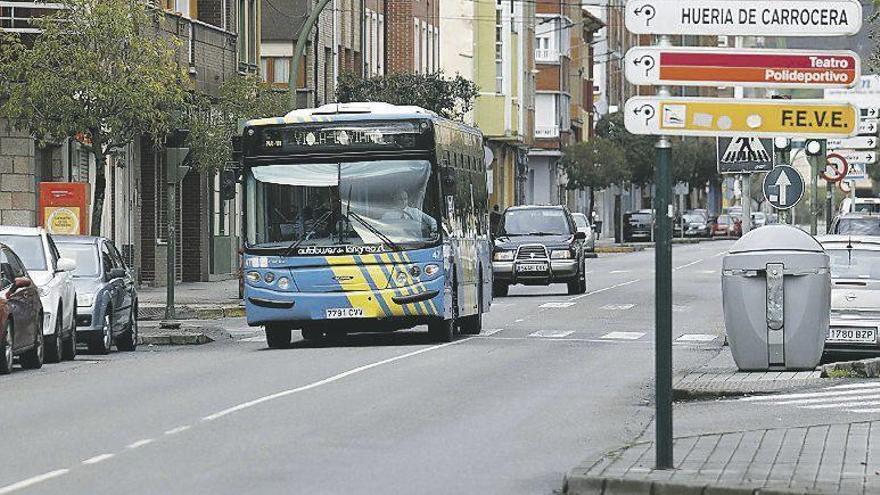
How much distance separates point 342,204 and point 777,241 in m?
6.53

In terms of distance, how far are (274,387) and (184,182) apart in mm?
32936

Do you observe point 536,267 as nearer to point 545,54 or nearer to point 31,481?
point 31,481

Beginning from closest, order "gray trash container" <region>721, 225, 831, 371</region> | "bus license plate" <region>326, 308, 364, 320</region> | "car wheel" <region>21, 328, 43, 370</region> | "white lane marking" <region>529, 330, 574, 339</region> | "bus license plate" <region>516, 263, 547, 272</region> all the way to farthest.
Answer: "gray trash container" <region>721, 225, 831, 371</region> < "car wheel" <region>21, 328, 43, 370</region> < "bus license plate" <region>326, 308, 364, 320</region> < "white lane marking" <region>529, 330, 574, 339</region> < "bus license plate" <region>516, 263, 547, 272</region>

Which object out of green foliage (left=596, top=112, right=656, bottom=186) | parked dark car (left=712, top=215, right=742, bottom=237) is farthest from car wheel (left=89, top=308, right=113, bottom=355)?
parked dark car (left=712, top=215, right=742, bottom=237)

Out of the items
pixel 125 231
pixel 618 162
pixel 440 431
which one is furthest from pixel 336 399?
pixel 618 162

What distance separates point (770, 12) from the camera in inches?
542

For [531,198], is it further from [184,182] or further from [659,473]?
[659,473]

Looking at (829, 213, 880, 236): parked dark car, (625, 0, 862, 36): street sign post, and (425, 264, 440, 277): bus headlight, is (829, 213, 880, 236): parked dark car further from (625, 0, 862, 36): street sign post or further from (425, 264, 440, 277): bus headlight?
(625, 0, 862, 36): street sign post

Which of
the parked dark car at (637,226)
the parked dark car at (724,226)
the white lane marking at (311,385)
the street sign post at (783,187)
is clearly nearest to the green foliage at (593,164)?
the parked dark car at (637,226)

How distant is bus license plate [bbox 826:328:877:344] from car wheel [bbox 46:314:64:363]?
28.5ft

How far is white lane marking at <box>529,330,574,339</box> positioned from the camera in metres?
31.1

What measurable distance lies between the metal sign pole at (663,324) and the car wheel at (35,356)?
42.4ft

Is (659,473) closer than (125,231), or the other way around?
(659,473)

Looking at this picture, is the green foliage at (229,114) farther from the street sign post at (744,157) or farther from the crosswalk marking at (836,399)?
the crosswalk marking at (836,399)
